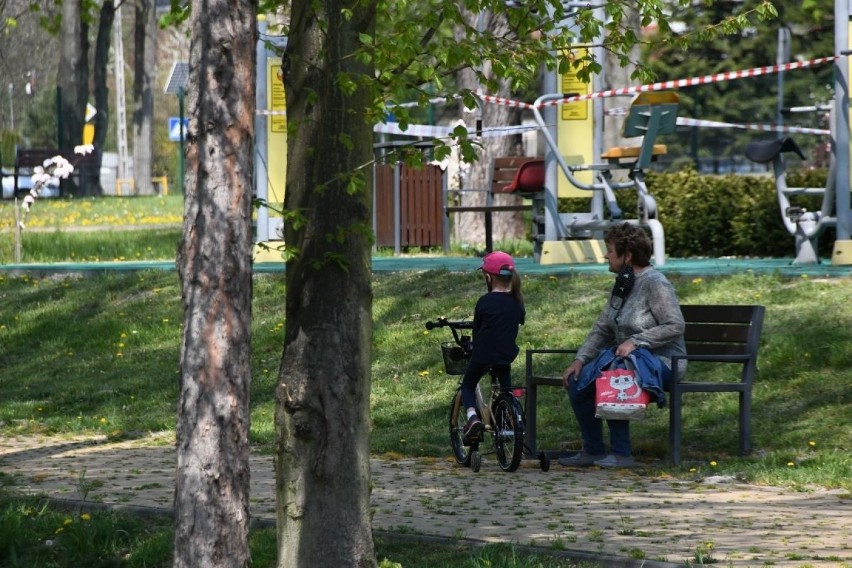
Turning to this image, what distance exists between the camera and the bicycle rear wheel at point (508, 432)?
9383mm

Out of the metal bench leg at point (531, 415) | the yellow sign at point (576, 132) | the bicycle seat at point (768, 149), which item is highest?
the yellow sign at point (576, 132)

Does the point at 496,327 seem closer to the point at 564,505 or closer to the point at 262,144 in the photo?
the point at 564,505

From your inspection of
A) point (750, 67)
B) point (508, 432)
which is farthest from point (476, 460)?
point (750, 67)

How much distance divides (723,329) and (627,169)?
5.95 m

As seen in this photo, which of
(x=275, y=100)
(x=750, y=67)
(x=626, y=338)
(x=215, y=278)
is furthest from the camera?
(x=750, y=67)

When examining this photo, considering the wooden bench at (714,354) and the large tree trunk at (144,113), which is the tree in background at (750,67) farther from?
the wooden bench at (714,354)

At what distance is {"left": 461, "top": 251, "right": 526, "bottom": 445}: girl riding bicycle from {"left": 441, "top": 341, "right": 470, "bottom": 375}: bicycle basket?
232 mm

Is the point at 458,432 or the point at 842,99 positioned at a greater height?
the point at 842,99

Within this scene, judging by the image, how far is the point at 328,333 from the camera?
258 inches

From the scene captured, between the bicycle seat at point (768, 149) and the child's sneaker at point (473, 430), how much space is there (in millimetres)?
5976

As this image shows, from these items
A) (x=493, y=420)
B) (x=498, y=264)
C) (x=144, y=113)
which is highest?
(x=144, y=113)

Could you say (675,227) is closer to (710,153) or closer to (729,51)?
(710,153)

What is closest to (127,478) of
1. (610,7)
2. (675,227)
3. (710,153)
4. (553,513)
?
(553,513)

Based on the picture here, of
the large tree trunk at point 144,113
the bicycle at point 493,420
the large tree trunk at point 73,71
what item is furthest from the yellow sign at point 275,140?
the large tree trunk at point 144,113
